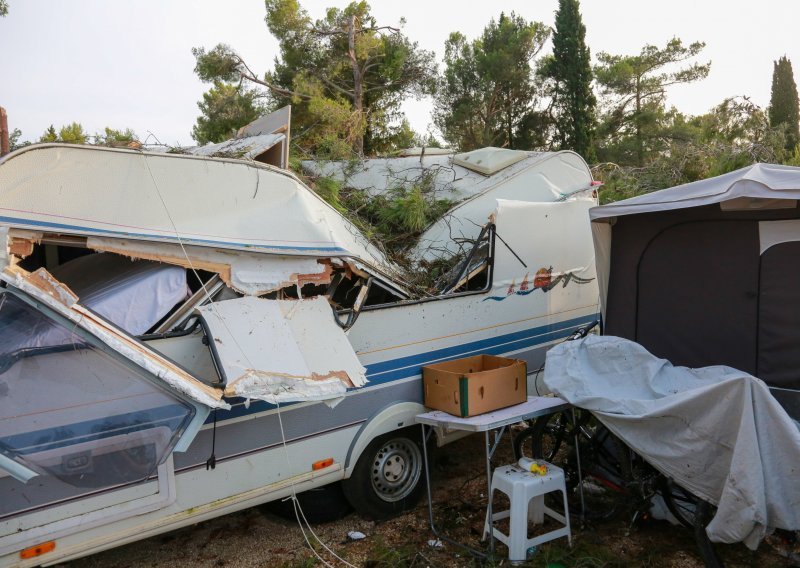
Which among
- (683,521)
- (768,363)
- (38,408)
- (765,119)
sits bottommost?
(683,521)

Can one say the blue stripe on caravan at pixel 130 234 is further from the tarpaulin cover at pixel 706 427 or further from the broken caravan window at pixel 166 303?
the tarpaulin cover at pixel 706 427

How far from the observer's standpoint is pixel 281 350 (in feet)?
11.1

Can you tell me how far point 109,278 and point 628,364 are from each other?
3.38 meters

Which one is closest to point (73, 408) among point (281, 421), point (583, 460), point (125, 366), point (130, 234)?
point (125, 366)

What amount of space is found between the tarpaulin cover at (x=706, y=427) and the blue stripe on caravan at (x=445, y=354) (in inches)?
28.2

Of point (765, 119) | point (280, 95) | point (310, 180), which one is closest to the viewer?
point (310, 180)

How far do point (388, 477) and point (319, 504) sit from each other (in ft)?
1.72

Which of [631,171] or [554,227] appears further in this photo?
[631,171]

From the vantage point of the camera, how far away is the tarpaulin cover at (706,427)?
9.81 ft

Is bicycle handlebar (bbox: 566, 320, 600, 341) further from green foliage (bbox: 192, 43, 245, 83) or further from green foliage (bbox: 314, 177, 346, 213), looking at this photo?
green foliage (bbox: 192, 43, 245, 83)

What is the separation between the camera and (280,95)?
711 inches

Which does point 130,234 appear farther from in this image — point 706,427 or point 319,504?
point 706,427

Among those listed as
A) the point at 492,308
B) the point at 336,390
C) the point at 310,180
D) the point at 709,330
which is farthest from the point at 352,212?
the point at 709,330

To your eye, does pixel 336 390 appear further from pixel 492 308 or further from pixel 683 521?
pixel 683 521
